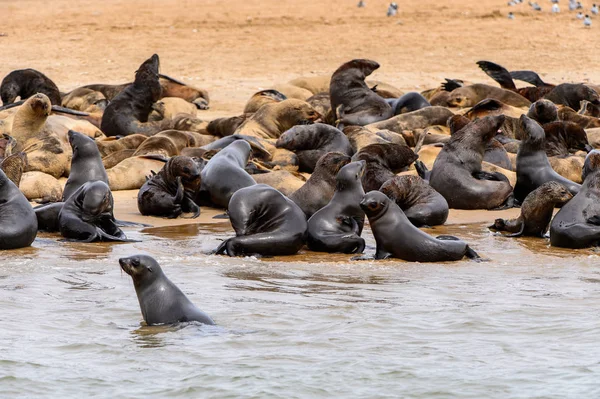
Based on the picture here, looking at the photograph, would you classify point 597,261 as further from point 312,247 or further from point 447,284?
point 312,247

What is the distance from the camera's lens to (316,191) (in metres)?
8.78

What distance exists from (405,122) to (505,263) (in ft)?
19.6

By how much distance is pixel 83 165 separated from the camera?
9.62m

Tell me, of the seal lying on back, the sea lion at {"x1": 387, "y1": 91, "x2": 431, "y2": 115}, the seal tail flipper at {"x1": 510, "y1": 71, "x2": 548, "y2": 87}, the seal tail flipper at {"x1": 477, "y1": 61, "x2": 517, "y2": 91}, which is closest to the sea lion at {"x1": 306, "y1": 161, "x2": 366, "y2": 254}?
the seal lying on back

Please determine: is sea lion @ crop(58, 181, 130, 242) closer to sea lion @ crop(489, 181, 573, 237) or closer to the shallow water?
the shallow water

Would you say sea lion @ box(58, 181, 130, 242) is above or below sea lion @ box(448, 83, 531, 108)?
below

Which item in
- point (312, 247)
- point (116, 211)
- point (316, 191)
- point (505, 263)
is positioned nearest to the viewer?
point (505, 263)

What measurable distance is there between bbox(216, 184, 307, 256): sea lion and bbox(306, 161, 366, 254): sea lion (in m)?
0.14

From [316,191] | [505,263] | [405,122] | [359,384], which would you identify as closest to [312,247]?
[316,191]

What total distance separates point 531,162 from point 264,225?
327 cm

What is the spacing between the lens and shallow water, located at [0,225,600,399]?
16.4 ft

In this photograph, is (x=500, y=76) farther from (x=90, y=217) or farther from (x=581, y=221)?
(x=90, y=217)

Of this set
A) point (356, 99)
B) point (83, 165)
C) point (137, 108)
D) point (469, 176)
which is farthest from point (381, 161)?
point (137, 108)

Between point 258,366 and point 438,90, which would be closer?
point 258,366
